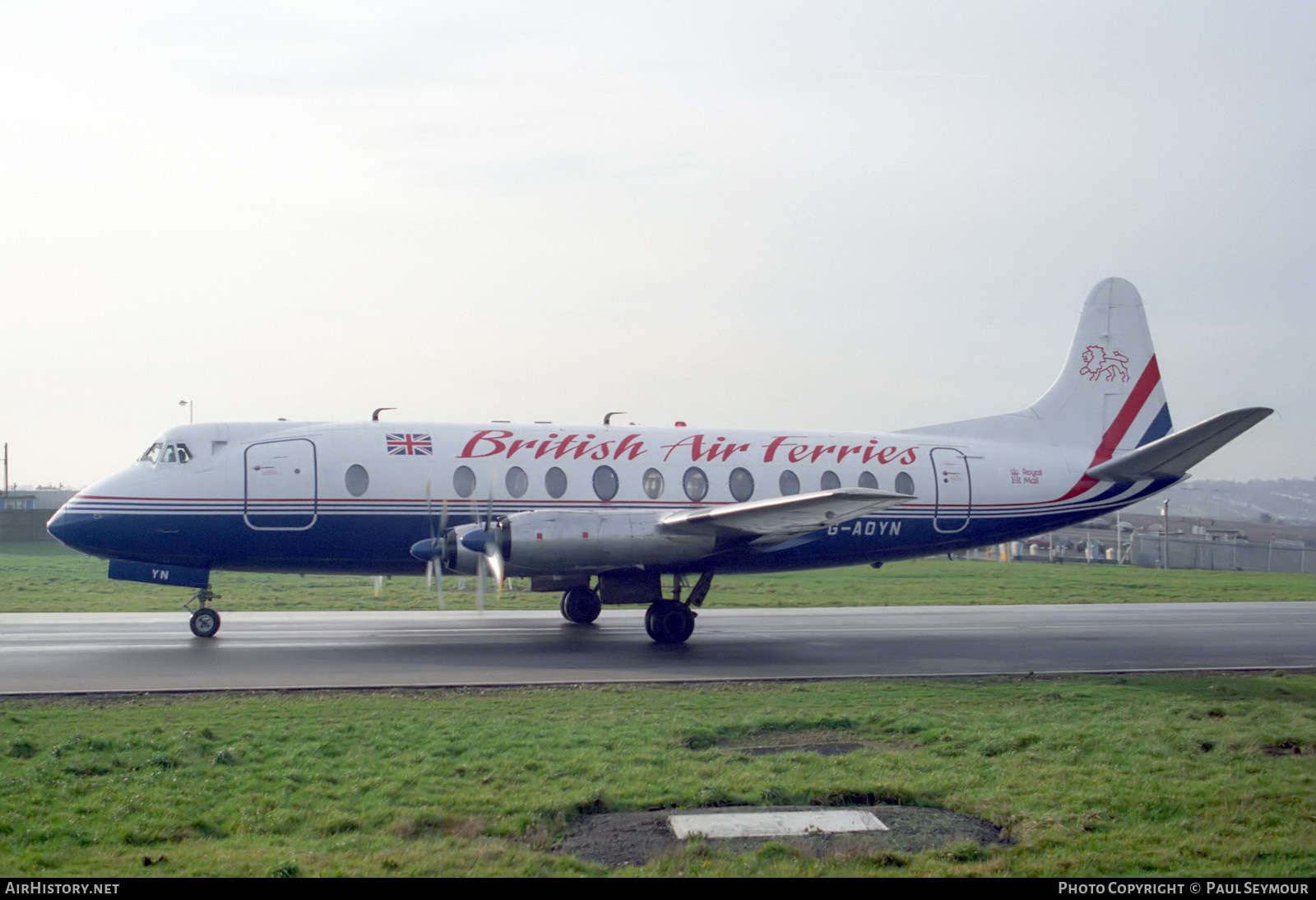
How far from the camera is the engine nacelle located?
17734 millimetres

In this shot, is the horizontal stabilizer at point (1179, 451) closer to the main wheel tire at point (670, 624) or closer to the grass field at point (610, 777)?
the grass field at point (610, 777)

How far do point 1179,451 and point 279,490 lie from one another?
704 inches

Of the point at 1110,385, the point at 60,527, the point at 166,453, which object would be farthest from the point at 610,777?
the point at 1110,385

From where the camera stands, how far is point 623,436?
21500 millimetres

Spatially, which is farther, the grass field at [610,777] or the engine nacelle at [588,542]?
the engine nacelle at [588,542]

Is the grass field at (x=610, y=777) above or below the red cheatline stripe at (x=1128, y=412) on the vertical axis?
below

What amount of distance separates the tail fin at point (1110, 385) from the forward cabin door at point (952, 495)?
3032 millimetres

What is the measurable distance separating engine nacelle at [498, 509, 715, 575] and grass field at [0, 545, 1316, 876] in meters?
4.04

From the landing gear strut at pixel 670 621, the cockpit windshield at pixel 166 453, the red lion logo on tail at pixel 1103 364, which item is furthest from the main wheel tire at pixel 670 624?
the red lion logo on tail at pixel 1103 364

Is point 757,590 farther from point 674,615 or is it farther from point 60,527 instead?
point 60,527

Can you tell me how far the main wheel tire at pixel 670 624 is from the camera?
19.9 metres

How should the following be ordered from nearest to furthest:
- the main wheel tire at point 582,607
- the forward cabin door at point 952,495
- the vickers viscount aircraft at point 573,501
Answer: the vickers viscount aircraft at point 573,501
the forward cabin door at point 952,495
the main wheel tire at point 582,607
